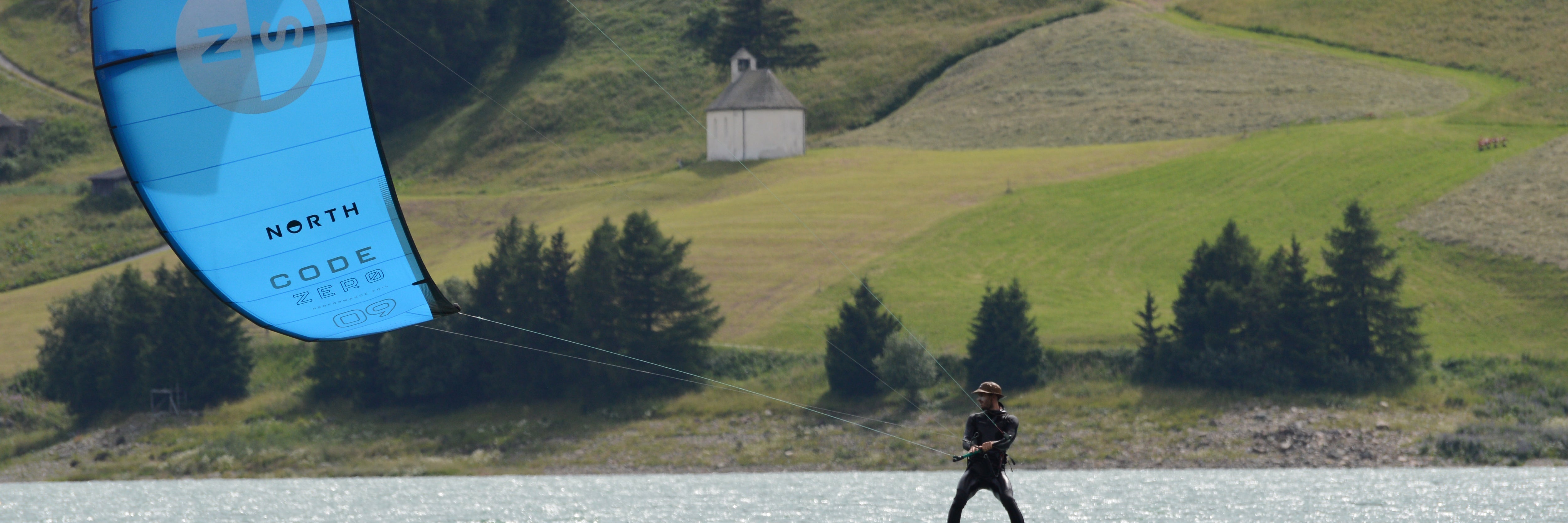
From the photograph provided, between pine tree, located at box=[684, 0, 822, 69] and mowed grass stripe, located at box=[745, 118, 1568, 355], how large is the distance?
1823 inches

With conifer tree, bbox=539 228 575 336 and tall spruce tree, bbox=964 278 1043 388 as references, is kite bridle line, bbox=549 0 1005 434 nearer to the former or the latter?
tall spruce tree, bbox=964 278 1043 388

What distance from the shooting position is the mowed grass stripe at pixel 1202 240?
6412 centimetres

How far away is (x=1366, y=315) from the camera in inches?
2391

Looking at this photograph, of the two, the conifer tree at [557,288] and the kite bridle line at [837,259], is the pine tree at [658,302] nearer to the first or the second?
the conifer tree at [557,288]

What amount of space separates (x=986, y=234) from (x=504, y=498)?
133 ft

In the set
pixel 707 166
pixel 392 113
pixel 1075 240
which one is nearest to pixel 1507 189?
pixel 1075 240

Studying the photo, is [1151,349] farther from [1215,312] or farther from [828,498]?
[828,498]

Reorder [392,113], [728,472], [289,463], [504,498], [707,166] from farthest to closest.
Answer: [392,113]
[707,166]
[289,463]
[728,472]
[504,498]

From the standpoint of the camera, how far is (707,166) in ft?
352

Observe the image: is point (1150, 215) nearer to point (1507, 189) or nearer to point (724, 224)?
point (1507, 189)

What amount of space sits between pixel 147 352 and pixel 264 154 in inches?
2271

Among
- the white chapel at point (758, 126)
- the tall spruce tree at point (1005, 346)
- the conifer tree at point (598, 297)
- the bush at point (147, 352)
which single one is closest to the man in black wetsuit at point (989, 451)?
the tall spruce tree at point (1005, 346)

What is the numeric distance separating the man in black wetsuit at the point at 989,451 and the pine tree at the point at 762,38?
11067cm

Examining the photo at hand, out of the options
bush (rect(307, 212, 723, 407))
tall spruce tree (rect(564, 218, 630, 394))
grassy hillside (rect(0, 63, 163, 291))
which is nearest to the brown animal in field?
bush (rect(307, 212, 723, 407))
